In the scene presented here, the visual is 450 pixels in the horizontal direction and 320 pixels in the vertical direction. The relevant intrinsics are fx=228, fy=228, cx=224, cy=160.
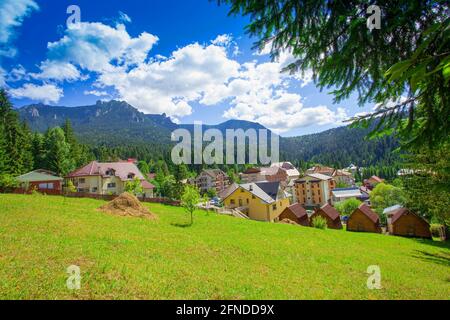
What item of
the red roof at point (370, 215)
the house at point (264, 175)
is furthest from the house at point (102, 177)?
the house at point (264, 175)

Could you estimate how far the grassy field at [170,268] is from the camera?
725 centimetres

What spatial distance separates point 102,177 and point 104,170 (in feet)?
5.92

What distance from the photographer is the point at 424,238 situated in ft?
120

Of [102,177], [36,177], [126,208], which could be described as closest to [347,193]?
[102,177]

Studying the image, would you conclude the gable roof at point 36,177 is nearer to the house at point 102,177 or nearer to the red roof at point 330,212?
the house at point 102,177

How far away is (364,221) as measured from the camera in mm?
41688

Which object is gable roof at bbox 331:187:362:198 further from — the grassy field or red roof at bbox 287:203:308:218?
the grassy field

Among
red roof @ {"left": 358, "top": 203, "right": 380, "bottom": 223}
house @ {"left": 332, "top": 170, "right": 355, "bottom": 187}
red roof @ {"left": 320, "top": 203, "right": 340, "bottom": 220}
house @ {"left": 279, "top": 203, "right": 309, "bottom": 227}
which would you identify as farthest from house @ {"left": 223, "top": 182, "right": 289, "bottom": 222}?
house @ {"left": 332, "top": 170, "right": 355, "bottom": 187}

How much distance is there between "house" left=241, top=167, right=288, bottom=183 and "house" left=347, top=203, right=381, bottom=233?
72229 mm

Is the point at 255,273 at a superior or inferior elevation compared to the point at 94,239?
inferior

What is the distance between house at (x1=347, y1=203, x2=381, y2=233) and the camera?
40.9 metres

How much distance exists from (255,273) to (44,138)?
71204 millimetres
